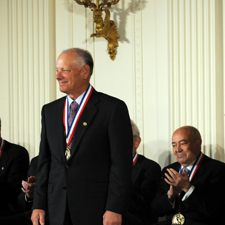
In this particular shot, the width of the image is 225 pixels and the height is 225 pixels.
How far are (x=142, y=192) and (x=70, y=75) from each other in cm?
182

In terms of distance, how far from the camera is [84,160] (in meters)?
2.49

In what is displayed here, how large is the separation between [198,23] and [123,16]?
98 centimetres

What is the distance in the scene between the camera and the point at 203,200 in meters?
3.42

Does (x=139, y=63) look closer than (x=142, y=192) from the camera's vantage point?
No

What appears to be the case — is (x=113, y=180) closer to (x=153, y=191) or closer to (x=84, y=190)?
(x=84, y=190)

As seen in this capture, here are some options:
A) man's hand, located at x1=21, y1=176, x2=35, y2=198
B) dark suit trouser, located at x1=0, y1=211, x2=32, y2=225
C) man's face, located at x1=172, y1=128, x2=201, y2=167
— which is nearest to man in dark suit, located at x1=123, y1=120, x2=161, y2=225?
man's face, located at x1=172, y1=128, x2=201, y2=167

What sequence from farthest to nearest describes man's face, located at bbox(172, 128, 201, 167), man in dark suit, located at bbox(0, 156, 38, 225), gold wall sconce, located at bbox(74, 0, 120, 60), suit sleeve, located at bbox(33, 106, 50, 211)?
1. gold wall sconce, located at bbox(74, 0, 120, 60)
2. man in dark suit, located at bbox(0, 156, 38, 225)
3. man's face, located at bbox(172, 128, 201, 167)
4. suit sleeve, located at bbox(33, 106, 50, 211)

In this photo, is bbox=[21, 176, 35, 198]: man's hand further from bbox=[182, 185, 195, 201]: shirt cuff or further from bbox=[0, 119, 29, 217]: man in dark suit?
bbox=[182, 185, 195, 201]: shirt cuff

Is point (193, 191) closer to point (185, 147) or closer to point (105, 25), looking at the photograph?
point (185, 147)

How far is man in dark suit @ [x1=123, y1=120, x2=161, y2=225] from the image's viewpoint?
3.89m

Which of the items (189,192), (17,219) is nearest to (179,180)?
(189,192)

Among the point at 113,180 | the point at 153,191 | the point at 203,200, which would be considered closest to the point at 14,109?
the point at 153,191

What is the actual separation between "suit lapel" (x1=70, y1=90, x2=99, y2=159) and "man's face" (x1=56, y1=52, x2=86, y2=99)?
123mm

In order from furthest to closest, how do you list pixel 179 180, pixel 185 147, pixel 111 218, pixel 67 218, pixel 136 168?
pixel 136 168, pixel 185 147, pixel 179 180, pixel 67 218, pixel 111 218
